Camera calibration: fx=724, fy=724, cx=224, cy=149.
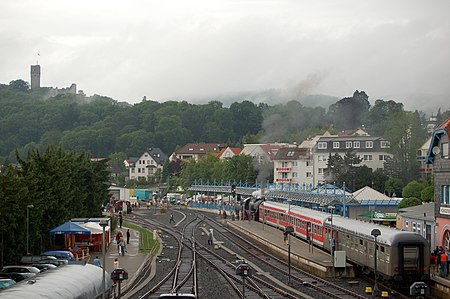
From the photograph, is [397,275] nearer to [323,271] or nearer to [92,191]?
A: [323,271]

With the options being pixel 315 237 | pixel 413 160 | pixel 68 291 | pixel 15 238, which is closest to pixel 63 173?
pixel 15 238

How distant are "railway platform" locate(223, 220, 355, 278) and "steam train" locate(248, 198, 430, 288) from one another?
2.37 feet

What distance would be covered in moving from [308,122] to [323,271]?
13448cm

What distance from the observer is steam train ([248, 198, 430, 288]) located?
31.0 m

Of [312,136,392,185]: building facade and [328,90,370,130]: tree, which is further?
[328,90,370,130]: tree

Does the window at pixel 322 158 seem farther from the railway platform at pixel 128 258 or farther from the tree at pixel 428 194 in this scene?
the railway platform at pixel 128 258

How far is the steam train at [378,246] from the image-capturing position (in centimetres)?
3102

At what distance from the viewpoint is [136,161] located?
609 feet

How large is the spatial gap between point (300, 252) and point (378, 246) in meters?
12.0

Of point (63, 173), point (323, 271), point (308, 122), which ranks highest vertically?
A: point (308, 122)

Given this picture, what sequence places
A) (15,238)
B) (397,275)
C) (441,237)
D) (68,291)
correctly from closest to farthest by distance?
(68,291) → (397,275) → (15,238) → (441,237)

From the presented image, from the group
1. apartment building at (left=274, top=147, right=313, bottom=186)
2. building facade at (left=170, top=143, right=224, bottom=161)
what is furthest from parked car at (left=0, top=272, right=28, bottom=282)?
building facade at (left=170, top=143, right=224, bottom=161)

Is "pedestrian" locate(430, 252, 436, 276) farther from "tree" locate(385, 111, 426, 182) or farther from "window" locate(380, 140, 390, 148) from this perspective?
"window" locate(380, 140, 390, 148)

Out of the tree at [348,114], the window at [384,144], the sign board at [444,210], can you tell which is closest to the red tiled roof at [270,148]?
the tree at [348,114]
